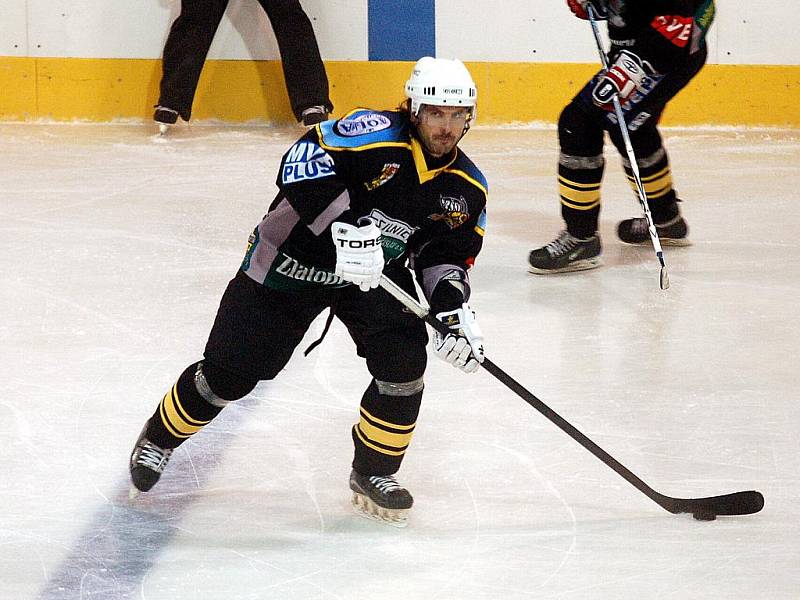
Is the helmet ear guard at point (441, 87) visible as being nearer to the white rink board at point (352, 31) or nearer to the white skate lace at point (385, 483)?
the white skate lace at point (385, 483)

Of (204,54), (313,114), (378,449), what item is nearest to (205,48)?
(204,54)

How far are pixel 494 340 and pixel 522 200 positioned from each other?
1729 mm

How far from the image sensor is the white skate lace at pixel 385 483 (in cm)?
232

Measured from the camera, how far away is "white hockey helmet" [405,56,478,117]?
2.16m

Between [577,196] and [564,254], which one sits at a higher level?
[577,196]

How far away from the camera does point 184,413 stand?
92.4 inches

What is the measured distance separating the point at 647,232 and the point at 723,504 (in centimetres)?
214

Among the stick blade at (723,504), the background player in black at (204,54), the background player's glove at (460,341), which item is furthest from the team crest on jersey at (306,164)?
the background player in black at (204,54)

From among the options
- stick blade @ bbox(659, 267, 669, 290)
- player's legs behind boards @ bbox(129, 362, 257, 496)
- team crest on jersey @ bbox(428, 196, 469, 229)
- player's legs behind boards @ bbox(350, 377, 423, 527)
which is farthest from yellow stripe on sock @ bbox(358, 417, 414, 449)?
stick blade @ bbox(659, 267, 669, 290)

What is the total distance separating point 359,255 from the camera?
6.93 ft

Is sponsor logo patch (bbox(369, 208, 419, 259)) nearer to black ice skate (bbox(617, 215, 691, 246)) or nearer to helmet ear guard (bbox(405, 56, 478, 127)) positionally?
helmet ear guard (bbox(405, 56, 478, 127))

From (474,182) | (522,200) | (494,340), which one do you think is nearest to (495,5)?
(522,200)

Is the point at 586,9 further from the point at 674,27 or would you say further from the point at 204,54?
the point at 204,54

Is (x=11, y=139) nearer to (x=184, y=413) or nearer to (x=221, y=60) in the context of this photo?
(x=221, y=60)
